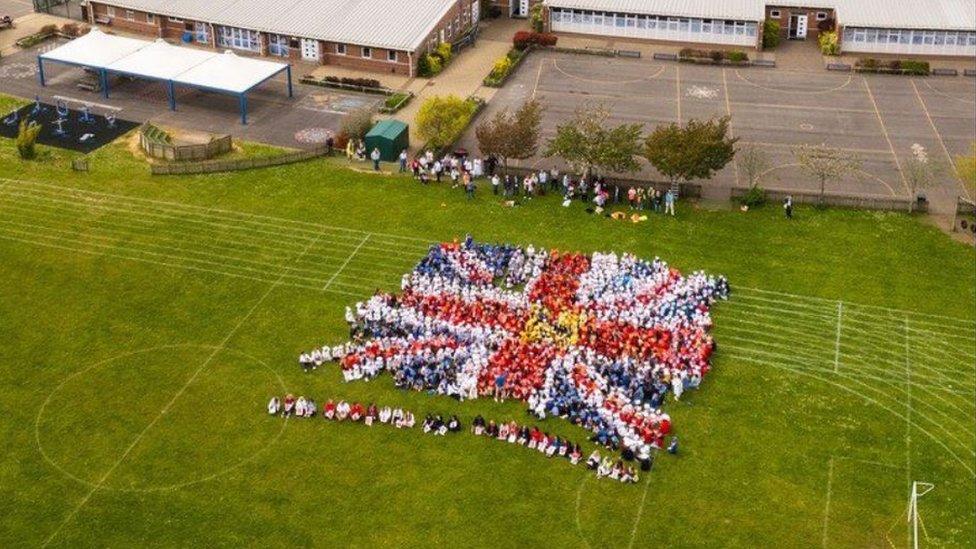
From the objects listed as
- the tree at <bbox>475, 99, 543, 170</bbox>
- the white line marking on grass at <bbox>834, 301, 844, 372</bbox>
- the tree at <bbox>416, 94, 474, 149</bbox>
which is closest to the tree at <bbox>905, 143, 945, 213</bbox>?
the white line marking on grass at <bbox>834, 301, 844, 372</bbox>

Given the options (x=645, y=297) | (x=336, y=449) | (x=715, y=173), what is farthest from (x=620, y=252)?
(x=336, y=449)

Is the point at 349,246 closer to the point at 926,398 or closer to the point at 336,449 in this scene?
the point at 336,449

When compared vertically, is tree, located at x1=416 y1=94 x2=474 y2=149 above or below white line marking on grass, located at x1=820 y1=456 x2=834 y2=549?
above

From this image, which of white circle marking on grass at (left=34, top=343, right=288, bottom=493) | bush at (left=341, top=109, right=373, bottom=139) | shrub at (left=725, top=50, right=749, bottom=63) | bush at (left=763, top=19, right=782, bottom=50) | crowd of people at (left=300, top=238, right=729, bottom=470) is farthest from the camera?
bush at (left=763, top=19, right=782, bottom=50)

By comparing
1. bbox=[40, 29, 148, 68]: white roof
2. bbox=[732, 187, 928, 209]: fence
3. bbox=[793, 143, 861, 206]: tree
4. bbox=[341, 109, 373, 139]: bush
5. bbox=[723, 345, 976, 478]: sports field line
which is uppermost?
bbox=[40, 29, 148, 68]: white roof

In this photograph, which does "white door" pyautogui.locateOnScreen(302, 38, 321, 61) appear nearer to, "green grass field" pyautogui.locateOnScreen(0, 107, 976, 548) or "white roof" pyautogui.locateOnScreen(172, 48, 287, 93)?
"white roof" pyautogui.locateOnScreen(172, 48, 287, 93)

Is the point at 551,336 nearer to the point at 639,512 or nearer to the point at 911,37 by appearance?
the point at 639,512

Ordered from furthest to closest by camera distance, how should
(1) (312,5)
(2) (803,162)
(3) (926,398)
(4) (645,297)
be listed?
(1) (312,5) → (2) (803,162) → (4) (645,297) → (3) (926,398)
